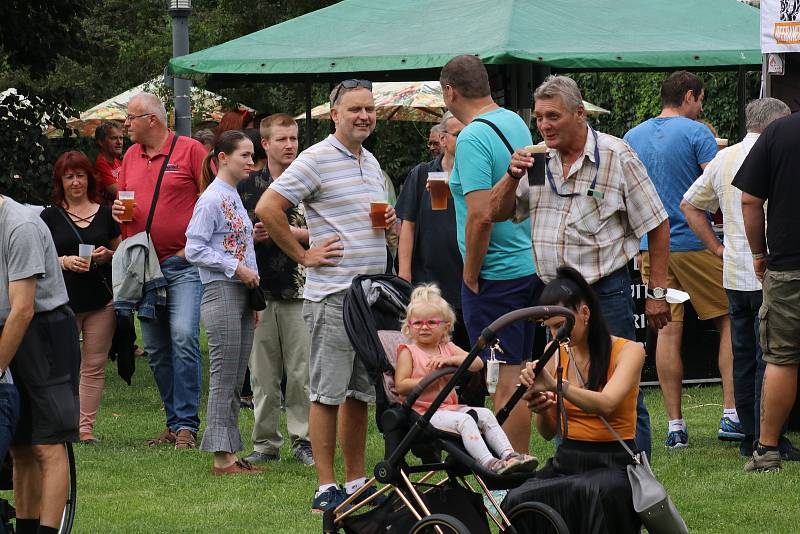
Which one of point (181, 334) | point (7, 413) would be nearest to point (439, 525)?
point (7, 413)

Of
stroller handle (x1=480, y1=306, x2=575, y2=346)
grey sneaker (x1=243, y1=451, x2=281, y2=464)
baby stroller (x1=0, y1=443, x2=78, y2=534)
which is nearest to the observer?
stroller handle (x1=480, y1=306, x2=575, y2=346)

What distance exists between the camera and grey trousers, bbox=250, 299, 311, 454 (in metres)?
8.60

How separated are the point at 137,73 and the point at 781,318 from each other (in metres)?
22.6

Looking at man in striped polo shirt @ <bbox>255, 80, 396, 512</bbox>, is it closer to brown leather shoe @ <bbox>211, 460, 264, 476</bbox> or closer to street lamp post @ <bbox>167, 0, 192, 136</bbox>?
brown leather shoe @ <bbox>211, 460, 264, 476</bbox>

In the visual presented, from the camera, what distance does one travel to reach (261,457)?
8609mm

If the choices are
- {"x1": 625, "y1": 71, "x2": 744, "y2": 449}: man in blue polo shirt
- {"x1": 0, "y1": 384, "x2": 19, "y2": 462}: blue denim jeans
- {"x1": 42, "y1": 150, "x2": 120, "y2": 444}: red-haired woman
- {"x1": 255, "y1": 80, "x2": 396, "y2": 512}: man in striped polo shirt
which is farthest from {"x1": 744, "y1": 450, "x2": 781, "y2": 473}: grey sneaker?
{"x1": 42, "y1": 150, "x2": 120, "y2": 444}: red-haired woman

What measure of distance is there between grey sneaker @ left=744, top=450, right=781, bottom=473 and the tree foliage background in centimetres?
767

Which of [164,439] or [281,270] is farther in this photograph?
[164,439]

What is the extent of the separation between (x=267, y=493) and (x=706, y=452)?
2797 millimetres

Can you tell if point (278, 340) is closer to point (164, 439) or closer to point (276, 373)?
point (276, 373)

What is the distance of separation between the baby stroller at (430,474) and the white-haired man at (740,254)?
2897 millimetres

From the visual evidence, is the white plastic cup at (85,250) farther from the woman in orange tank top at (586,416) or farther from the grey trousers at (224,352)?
the woman in orange tank top at (586,416)

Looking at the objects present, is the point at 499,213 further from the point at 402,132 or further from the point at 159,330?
the point at 402,132

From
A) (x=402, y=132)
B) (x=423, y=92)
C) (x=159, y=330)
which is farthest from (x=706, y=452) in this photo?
(x=402, y=132)
